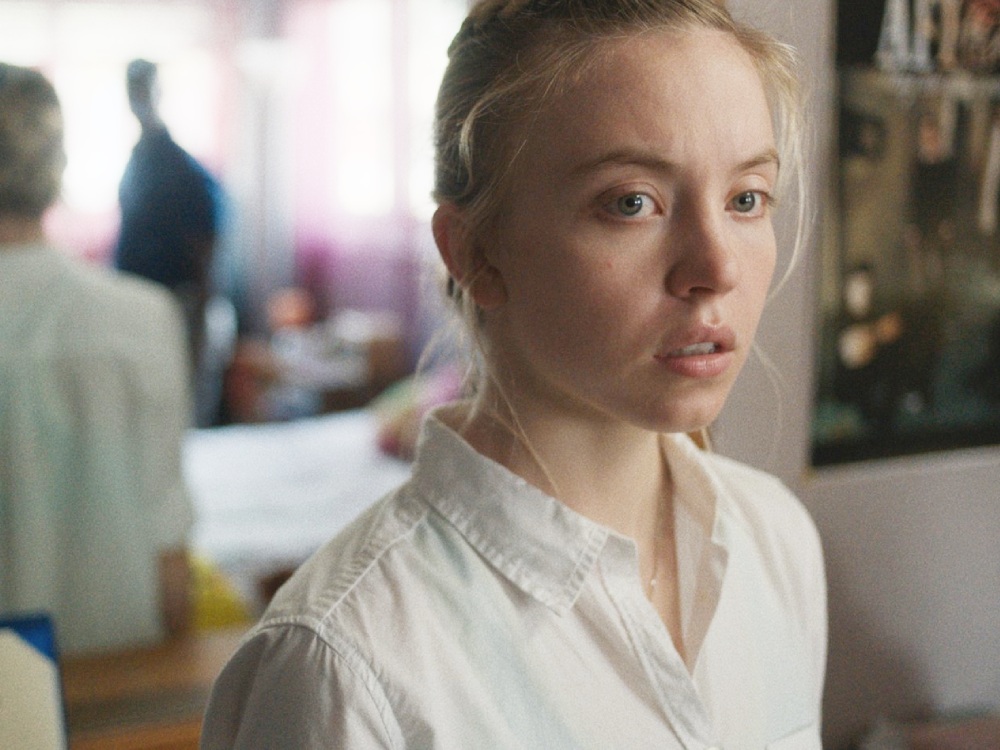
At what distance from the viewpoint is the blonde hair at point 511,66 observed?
2.10ft

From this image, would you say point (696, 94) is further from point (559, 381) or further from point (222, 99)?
point (222, 99)

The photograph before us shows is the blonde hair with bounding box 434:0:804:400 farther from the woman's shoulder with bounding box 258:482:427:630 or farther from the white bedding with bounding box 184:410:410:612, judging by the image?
the white bedding with bounding box 184:410:410:612

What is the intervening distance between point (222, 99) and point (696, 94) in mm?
3504

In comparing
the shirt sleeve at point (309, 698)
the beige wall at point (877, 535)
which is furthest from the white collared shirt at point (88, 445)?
the shirt sleeve at point (309, 698)

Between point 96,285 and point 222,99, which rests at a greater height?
point 222,99

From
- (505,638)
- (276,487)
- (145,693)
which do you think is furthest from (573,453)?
(276,487)

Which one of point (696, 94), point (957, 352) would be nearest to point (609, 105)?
point (696, 94)

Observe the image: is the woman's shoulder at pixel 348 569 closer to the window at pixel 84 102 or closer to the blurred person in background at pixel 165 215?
the window at pixel 84 102

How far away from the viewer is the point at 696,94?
628mm

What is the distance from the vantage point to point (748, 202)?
66cm

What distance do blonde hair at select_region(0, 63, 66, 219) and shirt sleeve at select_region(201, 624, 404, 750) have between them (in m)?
1.11

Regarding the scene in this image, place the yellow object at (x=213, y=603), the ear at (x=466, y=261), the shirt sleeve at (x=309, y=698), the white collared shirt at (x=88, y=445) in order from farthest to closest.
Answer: the yellow object at (x=213, y=603) < the white collared shirt at (x=88, y=445) < the ear at (x=466, y=261) < the shirt sleeve at (x=309, y=698)

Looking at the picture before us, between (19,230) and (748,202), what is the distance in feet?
4.00

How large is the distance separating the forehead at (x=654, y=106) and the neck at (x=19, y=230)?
1123 mm
